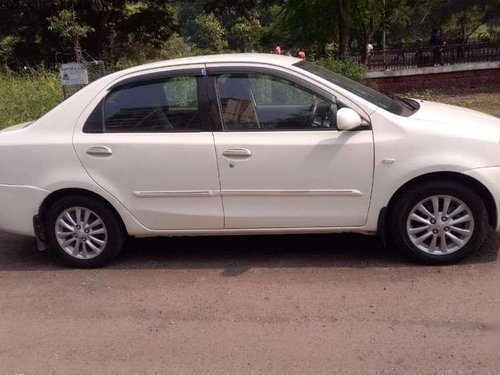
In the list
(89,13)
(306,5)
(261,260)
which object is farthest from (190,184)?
(89,13)

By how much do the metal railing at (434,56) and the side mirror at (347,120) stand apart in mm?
14808

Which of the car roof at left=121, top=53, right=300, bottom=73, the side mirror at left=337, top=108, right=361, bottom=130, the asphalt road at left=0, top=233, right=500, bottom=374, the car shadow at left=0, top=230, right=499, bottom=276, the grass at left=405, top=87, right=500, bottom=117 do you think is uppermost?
the car roof at left=121, top=53, right=300, bottom=73

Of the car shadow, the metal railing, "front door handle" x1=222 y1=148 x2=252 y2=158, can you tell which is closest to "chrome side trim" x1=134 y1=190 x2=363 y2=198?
"front door handle" x1=222 y1=148 x2=252 y2=158

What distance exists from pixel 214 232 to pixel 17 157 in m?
1.69

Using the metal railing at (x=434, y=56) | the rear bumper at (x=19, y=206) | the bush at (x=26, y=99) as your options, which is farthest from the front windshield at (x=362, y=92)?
the metal railing at (x=434, y=56)

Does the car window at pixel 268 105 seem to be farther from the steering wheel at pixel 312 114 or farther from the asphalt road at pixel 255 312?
the asphalt road at pixel 255 312

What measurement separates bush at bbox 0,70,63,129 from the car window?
7.16m

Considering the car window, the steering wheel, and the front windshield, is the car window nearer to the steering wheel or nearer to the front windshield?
the steering wheel

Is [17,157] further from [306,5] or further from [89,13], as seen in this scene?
[89,13]

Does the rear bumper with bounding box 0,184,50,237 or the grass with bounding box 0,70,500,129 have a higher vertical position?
the grass with bounding box 0,70,500,129

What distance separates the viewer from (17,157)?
4.99 metres

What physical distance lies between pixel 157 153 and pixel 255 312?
146cm

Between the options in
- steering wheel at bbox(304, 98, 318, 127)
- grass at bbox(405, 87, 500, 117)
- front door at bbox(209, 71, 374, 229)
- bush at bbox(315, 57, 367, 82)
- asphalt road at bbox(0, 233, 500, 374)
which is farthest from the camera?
grass at bbox(405, 87, 500, 117)

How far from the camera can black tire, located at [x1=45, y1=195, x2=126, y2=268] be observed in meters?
4.98
